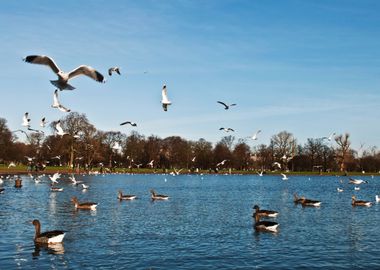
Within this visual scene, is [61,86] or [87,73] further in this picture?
[61,86]

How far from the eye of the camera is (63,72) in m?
15.4

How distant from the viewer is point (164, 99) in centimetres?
2458

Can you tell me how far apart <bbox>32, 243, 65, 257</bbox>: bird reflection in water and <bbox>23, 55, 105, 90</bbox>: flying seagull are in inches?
321

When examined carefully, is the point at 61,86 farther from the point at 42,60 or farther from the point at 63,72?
the point at 42,60

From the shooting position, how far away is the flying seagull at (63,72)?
47.6ft

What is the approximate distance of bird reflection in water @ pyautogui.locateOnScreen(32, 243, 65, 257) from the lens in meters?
20.4

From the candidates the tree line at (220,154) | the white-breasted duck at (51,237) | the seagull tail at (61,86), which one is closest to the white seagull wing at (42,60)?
the seagull tail at (61,86)

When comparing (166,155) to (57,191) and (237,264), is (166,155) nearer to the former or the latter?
(57,191)

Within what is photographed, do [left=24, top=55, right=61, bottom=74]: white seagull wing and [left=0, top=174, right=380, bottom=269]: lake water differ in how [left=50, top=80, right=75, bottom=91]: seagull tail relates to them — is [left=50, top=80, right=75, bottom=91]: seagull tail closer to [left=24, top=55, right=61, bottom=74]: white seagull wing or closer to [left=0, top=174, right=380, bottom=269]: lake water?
[left=24, top=55, right=61, bottom=74]: white seagull wing

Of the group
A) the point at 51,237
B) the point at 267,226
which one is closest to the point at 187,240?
the point at 267,226

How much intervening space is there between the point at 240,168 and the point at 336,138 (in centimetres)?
3709

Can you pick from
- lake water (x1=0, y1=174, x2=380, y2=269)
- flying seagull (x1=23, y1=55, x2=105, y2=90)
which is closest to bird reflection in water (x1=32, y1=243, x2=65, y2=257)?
lake water (x1=0, y1=174, x2=380, y2=269)

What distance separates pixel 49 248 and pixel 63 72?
9.30 m

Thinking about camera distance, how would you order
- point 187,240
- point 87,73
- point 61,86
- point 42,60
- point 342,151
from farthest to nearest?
point 342,151, point 187,240, point 61,86, point 87,73, point 42,60
